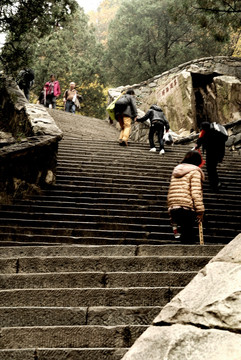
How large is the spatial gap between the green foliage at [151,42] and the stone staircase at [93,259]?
1535 centimetres

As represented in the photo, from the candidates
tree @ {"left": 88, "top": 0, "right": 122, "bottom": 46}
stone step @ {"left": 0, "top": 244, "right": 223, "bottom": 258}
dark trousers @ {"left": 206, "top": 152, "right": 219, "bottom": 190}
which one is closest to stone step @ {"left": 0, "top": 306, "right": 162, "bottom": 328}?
stone step @ {"left": 0, "top": 244, "right": 223, "bottom": 258}

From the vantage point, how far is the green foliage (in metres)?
21.9

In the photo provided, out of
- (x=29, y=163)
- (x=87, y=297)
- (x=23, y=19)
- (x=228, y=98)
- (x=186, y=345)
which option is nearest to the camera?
(x=186, y=345)

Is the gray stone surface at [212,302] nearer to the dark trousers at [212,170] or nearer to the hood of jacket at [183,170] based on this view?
the hood of jacket at [183,170]

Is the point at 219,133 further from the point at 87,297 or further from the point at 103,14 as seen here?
the point at 103,14

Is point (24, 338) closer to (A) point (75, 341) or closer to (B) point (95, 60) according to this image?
(A) point (75, 341)

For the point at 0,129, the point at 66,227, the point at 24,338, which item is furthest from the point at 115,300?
the point at 0,129

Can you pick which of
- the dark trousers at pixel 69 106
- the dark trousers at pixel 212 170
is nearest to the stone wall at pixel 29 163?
the dark trousers at pixel 212 170

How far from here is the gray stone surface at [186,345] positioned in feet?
5.92

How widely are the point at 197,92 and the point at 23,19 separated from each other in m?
11.9

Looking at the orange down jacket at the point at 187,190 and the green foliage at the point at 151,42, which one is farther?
the green foliage at the point at 151,42

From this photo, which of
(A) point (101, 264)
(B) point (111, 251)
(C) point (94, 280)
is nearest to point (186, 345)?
(C) point (94, 280)

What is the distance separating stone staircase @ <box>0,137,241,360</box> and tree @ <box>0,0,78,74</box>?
2.09 meters

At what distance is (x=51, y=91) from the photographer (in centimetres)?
1602
